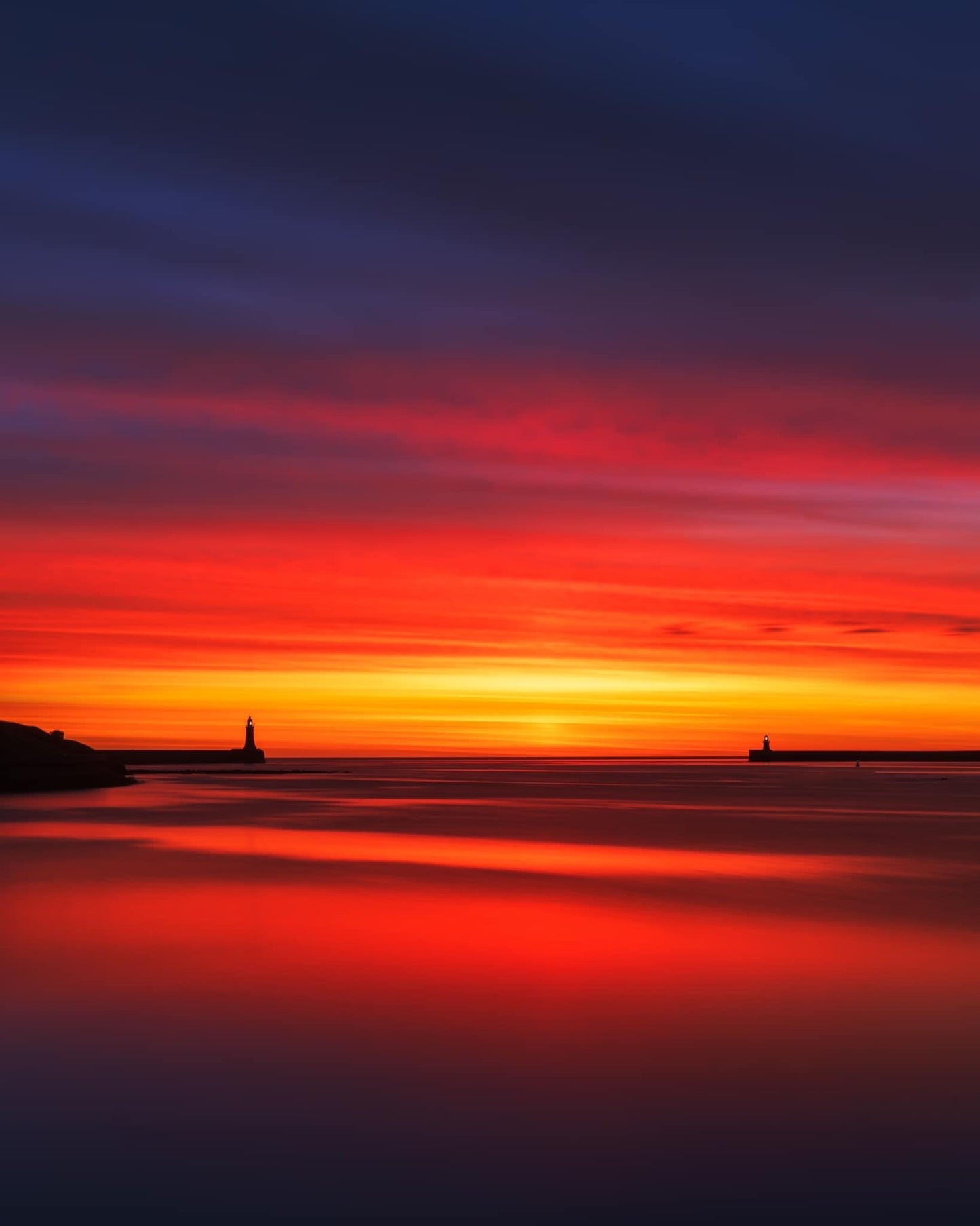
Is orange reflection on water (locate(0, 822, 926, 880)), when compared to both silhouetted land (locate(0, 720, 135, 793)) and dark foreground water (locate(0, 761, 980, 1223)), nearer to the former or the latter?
dark foreground water (locate(0, 761, 980, 1223))

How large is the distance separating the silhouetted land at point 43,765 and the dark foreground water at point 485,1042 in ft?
126

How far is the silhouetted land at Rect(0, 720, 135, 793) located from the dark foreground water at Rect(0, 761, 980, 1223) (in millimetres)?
38279

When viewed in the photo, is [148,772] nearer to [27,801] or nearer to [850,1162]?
[27,801]

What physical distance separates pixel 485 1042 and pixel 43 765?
57983 millimetres

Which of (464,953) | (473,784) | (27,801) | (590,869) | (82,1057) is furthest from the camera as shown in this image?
(473,784)

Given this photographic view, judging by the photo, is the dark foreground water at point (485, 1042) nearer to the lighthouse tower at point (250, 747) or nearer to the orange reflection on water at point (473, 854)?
the orange reflection on water at point (473, 854)

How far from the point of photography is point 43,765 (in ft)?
213

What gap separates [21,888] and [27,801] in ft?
112

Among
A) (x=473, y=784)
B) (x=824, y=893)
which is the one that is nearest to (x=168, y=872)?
(x=824, y=893)

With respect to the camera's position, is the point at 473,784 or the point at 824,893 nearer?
the point at 824,893

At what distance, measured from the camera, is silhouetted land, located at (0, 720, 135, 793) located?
6259 centimetres

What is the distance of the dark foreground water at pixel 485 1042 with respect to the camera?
24.3ft

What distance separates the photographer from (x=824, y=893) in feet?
76.3

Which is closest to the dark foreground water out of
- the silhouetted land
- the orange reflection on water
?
the orange reflection on water
